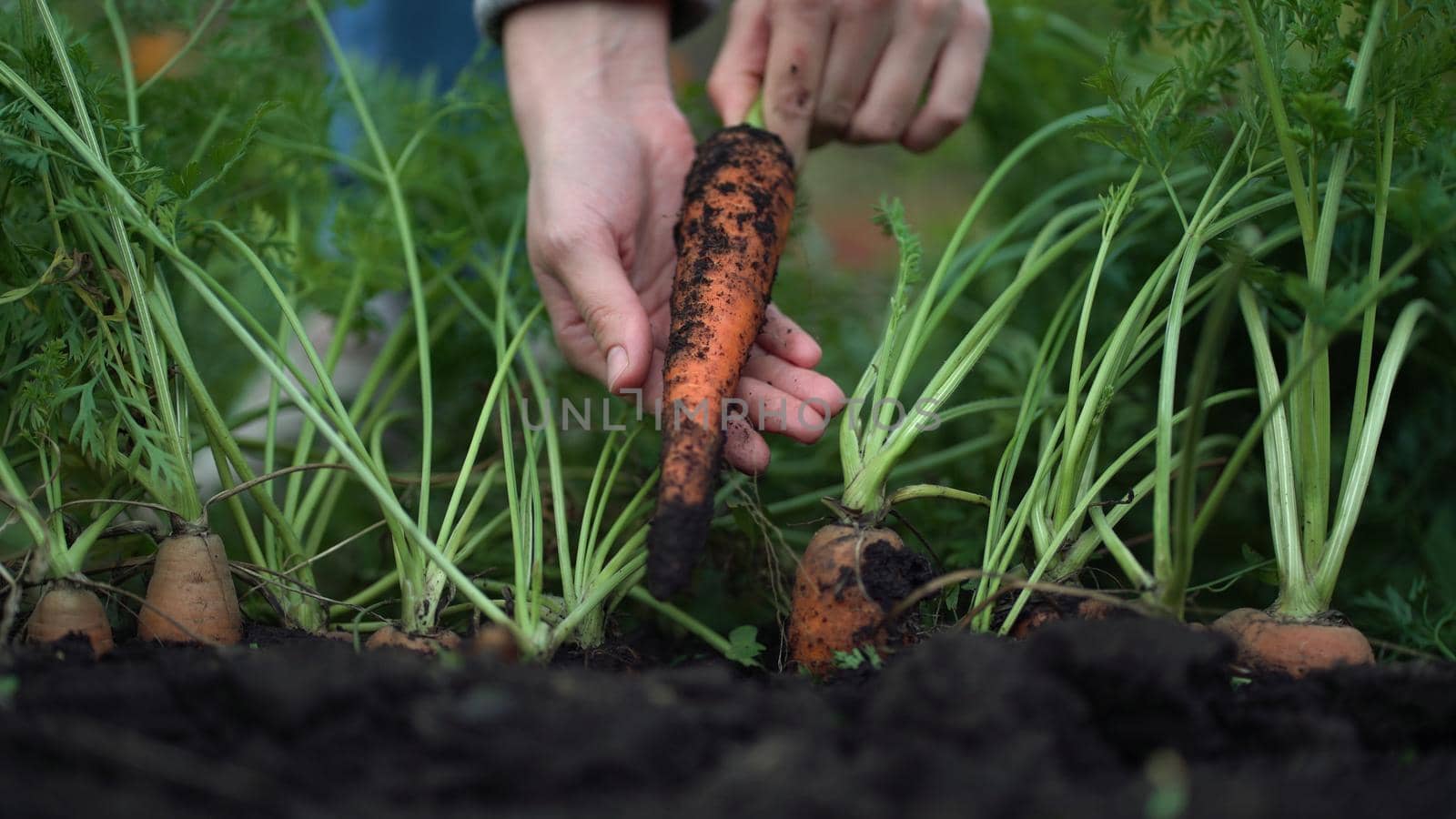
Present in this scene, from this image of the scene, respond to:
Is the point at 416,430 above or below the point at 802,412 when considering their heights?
below

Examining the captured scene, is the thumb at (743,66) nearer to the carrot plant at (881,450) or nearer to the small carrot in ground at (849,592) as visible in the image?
the carrot plant at (881,450)

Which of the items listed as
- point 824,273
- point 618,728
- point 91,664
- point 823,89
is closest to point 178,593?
point 91,664

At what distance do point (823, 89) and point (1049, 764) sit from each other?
5.26ft

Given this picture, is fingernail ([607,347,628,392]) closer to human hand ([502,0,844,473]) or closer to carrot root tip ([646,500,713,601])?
human hand ([502,0,844,473])

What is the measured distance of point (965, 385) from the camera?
2369 mm

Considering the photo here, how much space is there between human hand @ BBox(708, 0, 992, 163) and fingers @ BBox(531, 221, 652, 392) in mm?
574

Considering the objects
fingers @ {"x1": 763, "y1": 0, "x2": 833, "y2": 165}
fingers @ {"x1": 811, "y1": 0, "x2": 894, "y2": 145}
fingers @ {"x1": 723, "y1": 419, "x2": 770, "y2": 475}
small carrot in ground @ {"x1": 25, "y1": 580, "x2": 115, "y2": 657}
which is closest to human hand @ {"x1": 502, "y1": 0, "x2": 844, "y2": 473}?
fingers @ {"x1": 723, "y1": 419, "x2": 770, "y2": 475}

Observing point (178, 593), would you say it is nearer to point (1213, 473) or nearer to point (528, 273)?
point (528, 273)

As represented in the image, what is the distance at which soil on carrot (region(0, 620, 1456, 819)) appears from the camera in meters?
0.84

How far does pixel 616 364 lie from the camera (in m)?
1.58

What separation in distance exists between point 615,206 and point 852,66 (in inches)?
26.3

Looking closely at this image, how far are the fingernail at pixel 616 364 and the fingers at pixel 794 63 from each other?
0.69m

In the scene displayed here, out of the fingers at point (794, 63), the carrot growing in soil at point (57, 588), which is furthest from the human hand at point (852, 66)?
the carrot growing in soil at point (57, 588)

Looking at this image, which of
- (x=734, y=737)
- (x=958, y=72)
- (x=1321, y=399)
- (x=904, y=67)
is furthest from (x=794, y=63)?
(x=734, y=737)
